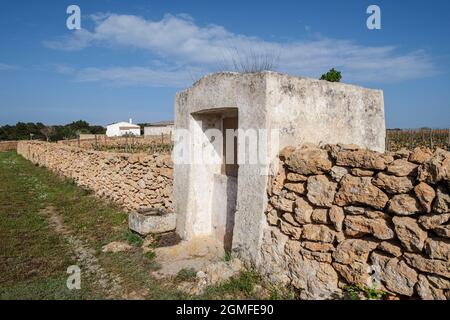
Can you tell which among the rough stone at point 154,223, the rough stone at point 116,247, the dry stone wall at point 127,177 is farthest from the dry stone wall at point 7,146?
the rough stone at point 154,223

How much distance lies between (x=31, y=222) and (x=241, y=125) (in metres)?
6.27

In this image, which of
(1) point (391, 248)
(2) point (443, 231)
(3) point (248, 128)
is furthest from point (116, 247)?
(2) point (443, 231)

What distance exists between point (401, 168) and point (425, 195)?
350 millimetres

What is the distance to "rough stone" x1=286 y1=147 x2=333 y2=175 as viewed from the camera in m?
3.82

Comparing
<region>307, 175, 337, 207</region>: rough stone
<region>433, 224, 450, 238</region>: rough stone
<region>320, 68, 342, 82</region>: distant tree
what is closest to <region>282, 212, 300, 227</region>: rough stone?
<region>307, 175, 337, 207</region>: rough stone

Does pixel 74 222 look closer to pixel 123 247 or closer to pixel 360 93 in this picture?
pixel 123 247

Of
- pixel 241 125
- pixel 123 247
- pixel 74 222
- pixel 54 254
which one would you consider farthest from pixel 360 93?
pixel 74 222

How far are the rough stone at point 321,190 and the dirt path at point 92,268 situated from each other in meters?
2.74

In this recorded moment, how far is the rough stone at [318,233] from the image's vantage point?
144 inches

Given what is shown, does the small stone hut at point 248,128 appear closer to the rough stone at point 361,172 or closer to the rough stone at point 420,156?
the rough stone at point 361,172

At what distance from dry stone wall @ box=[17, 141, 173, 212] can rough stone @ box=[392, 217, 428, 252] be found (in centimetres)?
470

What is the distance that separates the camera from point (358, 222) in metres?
3.39

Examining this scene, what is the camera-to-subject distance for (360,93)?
17.0 feet

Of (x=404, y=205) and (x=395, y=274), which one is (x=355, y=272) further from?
(x=404, y=205)
